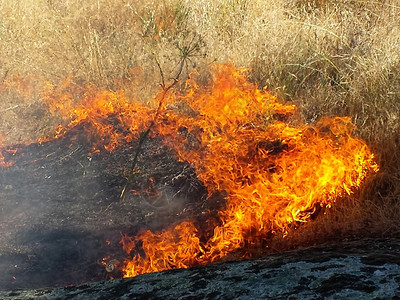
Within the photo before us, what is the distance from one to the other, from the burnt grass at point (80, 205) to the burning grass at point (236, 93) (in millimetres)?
192

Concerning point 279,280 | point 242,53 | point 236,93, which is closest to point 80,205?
point 236,93

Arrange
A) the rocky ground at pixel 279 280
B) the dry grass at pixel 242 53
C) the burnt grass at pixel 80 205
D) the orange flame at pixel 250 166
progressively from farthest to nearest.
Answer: the dry grass at pixel 242 53
the burnt grass at pixel 80 205
the orange flame at pixel 250 166
the rocky ground at pixel 279 280

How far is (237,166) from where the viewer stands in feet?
13.8

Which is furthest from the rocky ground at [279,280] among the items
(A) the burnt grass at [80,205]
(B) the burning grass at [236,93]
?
(A) the burnt grass at [80,205]

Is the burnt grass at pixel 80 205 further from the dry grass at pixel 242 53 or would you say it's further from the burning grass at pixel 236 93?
the dry grass at pixel 242 53

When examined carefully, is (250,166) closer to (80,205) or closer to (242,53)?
(80,205)

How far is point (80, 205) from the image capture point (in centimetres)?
437

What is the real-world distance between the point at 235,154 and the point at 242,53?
5.79ft

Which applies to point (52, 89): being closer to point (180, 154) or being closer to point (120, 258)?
point (180, 154)

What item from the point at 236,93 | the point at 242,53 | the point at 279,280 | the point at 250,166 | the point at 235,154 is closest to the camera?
the point at 279,280

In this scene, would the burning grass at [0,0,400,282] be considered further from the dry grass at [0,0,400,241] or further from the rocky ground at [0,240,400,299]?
the rocky ground at [0,240,400,299]

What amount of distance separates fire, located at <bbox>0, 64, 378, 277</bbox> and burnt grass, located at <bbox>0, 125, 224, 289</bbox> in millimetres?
140

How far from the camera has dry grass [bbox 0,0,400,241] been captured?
4078 mm

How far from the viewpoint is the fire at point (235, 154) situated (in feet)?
11.4
